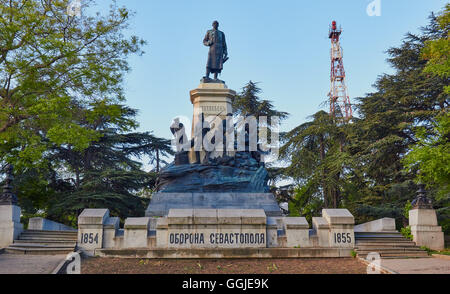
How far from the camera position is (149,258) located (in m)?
11.8

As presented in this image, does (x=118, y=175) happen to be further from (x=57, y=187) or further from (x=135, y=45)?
(x=135, y=45)

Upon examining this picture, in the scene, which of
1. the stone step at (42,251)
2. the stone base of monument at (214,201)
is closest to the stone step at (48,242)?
the stone step at (42,251)

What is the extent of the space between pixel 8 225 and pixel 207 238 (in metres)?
6.28

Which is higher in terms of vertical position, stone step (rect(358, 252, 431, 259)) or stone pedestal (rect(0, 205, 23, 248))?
stone pedestal (rect(0, 205, 23, 248))

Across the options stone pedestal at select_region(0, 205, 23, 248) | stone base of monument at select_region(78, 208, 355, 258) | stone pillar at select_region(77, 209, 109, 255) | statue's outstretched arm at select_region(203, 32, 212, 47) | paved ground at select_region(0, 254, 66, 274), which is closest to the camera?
paved ground at select_region(0, 254, 66, 274)

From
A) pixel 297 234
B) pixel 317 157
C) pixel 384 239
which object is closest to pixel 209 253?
pixel 297 234

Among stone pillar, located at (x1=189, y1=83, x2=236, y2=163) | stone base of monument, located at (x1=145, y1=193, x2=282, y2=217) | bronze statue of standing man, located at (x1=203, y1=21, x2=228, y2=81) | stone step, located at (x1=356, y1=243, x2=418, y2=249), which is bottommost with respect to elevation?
stone step, located at (x1=356, y1=243, x2=418, y2=249)

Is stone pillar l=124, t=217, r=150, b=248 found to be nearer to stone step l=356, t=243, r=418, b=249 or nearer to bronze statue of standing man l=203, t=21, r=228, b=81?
stone step l=356, t=243, r=418, b=249

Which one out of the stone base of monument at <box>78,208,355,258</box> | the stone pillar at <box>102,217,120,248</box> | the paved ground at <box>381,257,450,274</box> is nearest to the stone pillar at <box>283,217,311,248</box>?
the stone base of monument at <box>78,208,355,258</box>

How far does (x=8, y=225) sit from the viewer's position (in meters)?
13.6

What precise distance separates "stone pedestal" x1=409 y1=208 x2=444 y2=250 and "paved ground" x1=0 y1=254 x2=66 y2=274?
10.7m

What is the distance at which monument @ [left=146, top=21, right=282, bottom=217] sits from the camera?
1708cm

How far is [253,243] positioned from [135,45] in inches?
385

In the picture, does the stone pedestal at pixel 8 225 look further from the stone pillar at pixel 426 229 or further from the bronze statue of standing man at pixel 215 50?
the stone pillar at pixel 426 229
